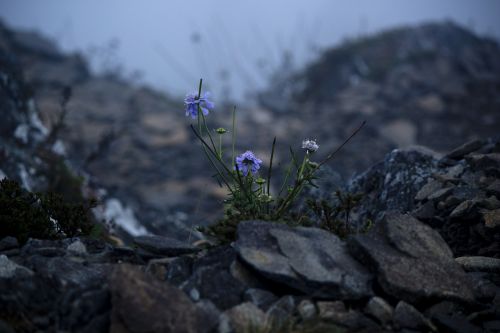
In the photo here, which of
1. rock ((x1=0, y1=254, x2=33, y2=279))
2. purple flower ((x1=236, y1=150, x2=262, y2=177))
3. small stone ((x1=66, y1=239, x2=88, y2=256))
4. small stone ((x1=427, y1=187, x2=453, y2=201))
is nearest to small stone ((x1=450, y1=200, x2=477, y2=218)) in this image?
small stone ((x1=427, y1=187, x2=453, y2=201))

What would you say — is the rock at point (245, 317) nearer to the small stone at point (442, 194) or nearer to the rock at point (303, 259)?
the rock at point (303, 259)

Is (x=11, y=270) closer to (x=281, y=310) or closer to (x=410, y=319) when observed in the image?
(x=281, y=310)

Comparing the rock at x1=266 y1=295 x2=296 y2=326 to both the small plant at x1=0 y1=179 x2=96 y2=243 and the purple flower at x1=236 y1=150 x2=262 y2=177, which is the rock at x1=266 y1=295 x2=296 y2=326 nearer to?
the purple flower at x1=236 y1=150 x2=262 y2=177

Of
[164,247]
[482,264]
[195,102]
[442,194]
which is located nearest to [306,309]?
[164,247]

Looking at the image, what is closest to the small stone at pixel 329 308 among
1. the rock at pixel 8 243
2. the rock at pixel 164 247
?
the rock at pixel 164 247

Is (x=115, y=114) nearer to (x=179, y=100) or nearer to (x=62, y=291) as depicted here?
(x=179, y=100)

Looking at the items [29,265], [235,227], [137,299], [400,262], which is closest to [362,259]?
[400,262]
